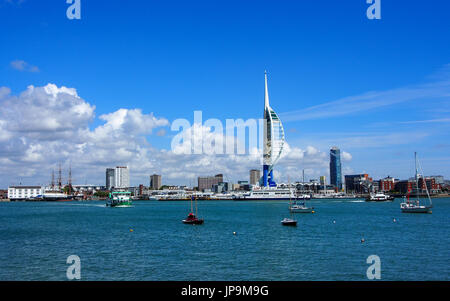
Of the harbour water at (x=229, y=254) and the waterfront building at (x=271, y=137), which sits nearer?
the harbour water at (x=229, y=254)

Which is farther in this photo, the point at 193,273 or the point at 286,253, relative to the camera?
the point at 286,253

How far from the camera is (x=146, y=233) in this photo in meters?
39.4

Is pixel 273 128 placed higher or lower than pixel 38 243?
higher

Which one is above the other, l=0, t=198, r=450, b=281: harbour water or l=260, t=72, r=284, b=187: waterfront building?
l=260, t=72, r=284, b=187: waterfront building

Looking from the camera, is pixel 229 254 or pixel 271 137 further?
pixel 271 137

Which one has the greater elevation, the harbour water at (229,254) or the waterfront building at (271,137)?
the waterfront building at (271,137)

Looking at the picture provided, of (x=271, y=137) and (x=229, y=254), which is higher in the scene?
(x=271, y=137)

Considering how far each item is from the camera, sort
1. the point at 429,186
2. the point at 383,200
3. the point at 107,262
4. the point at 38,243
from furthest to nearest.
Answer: the point at 429,186 → the point at 383,200 → the point at 38,243 → the point at 107,262

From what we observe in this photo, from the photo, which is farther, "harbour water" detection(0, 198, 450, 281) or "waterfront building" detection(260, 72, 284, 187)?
"waterfront building" detection(260, 72, 284, 187)

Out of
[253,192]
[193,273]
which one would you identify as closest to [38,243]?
[193,273]
